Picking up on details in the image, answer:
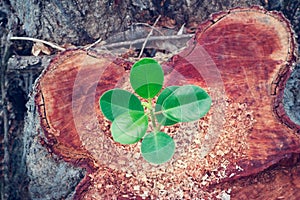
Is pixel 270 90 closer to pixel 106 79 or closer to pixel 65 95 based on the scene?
pixel 106 79

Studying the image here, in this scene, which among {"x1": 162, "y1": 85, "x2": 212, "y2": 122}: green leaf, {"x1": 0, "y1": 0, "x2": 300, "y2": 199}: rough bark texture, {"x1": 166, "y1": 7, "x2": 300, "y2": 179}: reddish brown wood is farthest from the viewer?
{"x1": 0, "y1": 0, "x2": 300, "y2": 199}: rough bark texture

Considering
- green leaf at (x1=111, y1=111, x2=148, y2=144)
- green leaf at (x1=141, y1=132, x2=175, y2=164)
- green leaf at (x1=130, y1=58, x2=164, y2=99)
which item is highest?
Result: green leaf at (x1=130, y1=58, x2=164, y2=99)

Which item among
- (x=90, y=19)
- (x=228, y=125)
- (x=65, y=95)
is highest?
(x=90, y=19)

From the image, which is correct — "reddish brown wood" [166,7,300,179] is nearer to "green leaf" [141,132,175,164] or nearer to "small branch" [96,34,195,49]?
"green leaf" [141,132,175,164]

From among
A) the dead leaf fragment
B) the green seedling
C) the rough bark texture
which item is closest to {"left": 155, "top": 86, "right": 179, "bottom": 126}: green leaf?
the green seedling

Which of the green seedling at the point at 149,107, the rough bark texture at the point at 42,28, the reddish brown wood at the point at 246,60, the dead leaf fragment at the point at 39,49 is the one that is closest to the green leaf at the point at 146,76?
the green seedling at the point at 149,107

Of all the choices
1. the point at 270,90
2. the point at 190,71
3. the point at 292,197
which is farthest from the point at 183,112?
the point at 292,197
